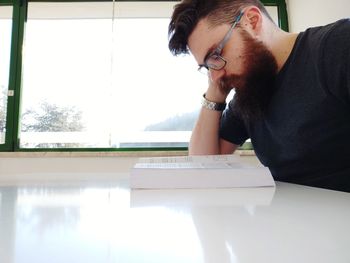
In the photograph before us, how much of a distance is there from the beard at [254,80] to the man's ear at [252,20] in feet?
0.08

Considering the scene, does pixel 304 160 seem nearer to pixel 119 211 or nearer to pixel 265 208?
pixel 265 208

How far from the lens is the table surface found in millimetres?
189

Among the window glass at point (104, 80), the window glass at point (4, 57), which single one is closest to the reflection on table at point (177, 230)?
the window glass at point (104, 80)

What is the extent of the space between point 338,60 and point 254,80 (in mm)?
260

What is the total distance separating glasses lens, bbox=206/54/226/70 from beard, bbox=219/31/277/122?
44mm

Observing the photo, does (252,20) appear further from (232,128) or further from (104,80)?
(104,80)

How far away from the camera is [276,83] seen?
833 millimetres

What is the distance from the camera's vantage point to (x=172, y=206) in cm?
37

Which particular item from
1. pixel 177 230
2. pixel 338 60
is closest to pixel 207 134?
pixel 338 60

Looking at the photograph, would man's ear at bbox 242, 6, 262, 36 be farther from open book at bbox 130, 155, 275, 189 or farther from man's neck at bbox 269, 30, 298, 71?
open book at bbox 130, 155, 275, 189

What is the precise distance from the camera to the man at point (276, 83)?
688mm

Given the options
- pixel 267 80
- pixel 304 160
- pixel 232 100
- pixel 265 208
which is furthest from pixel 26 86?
pixel 265 208

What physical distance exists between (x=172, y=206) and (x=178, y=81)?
1.85 meters

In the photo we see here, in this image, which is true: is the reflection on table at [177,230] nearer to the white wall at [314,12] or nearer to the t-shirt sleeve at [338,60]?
the t-shirt sleeve at [338,60]
